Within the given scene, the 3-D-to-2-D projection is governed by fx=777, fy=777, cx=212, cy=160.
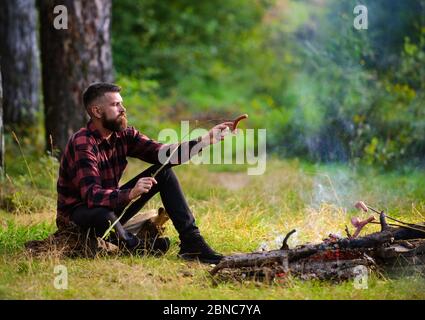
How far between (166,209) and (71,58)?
10.4 feet

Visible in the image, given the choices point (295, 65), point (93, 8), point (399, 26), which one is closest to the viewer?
point (93, 8)

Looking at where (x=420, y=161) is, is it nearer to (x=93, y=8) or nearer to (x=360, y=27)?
(x=360, y=27)

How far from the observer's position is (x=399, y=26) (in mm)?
9992

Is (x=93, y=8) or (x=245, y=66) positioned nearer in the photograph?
(x=93, y=8)

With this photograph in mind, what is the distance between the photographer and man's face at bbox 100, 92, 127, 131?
209 inches

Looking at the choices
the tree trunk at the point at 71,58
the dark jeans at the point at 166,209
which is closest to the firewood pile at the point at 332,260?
the dark jeans at the point at 166,209

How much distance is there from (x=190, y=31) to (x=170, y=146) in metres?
9.73

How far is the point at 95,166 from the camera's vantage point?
518 cm

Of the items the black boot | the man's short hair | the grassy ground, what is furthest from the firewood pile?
the man's short hair

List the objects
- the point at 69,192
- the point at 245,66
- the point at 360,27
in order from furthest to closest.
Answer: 1. the point at 245,66
2. the point at 360,27
3. the point at 69,192

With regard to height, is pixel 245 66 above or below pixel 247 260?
above

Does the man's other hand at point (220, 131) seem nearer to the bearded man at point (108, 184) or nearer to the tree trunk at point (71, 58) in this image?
the bearded man at point (108, 184)

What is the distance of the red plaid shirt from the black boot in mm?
520
